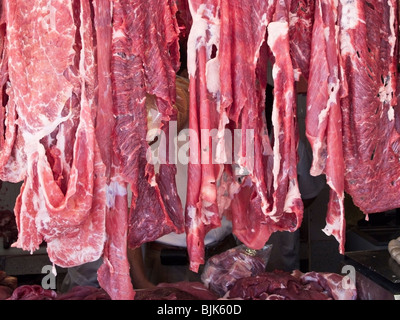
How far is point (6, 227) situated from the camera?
329 centimetres

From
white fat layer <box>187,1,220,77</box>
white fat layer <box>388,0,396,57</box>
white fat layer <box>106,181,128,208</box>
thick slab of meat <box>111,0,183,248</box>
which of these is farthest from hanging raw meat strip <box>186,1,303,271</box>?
white fat layer <box>388,0,396,57</box>

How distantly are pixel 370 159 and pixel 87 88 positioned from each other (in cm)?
145

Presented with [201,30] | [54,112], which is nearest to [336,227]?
[201,30]

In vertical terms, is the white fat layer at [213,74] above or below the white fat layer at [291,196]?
above

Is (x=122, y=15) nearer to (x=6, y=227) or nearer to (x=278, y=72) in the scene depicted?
(x=278, y=72)

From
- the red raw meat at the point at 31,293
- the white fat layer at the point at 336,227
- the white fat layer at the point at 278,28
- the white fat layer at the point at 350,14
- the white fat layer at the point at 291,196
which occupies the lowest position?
the red raw meat at the point at 31,293

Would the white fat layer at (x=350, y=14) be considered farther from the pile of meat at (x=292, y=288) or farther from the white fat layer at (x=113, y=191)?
the pile of meat at (x=292, y=288)

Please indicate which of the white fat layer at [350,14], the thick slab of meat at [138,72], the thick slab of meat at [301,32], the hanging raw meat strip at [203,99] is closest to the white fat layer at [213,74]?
the hanging raw meat strip at [203,99]

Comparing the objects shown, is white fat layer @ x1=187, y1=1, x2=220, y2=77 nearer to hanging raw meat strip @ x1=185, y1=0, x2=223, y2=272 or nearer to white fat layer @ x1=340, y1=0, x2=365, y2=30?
hanging raw meat strip @ x1=185, y1=0, x2=223, y2=272

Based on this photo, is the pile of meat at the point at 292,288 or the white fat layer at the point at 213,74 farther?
the pile of meat at the point at 292,288

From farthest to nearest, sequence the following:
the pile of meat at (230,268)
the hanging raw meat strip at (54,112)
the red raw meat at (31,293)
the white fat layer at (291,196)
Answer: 1. the pile of meat at (230,268)
2. the red raw meat at (31,293)
3. the white fat layer at (291,196)
4. the hanging raw meat strip at (54,112)

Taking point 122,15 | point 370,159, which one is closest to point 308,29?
point 370,159

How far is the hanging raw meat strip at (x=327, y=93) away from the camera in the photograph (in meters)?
2.24

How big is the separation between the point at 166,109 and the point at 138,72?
0.69ft
